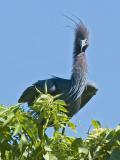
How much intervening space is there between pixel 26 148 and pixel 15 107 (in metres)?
0.27

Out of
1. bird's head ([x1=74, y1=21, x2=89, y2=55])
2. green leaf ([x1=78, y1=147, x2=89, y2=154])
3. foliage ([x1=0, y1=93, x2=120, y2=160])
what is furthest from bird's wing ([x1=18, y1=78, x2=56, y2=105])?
green leaf ([x1=78, y1=147, x2=89, y2=154])

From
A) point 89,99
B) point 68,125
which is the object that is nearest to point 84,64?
point 89,99

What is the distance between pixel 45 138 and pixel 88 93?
10.6 feet

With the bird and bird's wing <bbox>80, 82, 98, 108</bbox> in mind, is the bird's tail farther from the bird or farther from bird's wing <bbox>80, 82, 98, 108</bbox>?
bird's wing <bbox>80, 82, 98, 108</bbox>

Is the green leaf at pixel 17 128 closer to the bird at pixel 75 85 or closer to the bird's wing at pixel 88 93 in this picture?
the bird at pixel 75 85

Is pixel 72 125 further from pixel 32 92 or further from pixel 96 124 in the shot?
pixel 32 92

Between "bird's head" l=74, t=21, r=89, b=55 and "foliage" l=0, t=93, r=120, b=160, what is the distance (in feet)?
11.4

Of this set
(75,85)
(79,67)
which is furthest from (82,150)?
(79,67)

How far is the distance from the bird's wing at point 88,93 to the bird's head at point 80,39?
51cm

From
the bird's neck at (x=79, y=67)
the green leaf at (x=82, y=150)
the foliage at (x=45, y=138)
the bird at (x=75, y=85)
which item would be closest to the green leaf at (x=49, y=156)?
the foliage at (x=45, y=138)

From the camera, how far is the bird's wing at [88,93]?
8.45m

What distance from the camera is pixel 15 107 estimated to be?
5199mm

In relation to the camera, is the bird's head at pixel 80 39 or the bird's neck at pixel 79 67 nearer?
the bird's neck at pixel 79 67

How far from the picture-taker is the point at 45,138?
17.4 ft
